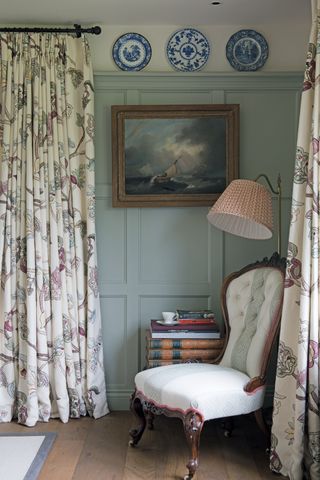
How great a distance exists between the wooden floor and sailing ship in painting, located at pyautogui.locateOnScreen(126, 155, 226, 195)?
4.69 ft

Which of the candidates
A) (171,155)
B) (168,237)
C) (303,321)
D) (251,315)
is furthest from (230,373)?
(171,155)

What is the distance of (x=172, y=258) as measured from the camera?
430 centimetres

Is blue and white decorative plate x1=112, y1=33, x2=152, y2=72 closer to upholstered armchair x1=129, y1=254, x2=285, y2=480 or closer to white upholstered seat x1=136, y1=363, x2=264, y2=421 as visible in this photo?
upholstered armchair x1=129, y1=254, x2=285, y2=480

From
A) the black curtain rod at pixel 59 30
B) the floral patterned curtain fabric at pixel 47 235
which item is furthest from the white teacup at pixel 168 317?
the black curtain rod at pixel 59 30

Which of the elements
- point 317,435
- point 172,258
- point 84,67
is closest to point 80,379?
point 172,258

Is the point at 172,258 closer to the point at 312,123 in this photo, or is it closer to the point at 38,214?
the point at 38,214

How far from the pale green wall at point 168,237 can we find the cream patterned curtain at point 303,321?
105cm

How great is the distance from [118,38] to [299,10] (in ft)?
3.72

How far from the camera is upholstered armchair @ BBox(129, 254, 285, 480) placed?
10.5 ft

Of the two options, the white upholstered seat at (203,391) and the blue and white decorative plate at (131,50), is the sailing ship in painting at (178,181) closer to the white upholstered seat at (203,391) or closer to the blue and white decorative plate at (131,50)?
the blue and white decorative plate at (131,50)

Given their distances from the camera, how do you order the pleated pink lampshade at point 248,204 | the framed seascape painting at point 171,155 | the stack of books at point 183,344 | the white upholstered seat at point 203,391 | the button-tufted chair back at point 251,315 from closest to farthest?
the white upholstered seat at point 203,391 < the button-tufted chair back at point 251,315 < the pleated pink lampshade at point 248,204 < the stack of books at point 183,344 < the framed seascape painting at point 171,155

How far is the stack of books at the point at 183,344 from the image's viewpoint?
3855 millimetres

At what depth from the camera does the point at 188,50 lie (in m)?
4.23

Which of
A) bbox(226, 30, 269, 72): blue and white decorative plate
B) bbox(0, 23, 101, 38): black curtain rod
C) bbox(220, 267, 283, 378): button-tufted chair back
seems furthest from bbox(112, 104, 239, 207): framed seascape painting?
bbox(220, 267, 283, 378): button-tufted chair back
